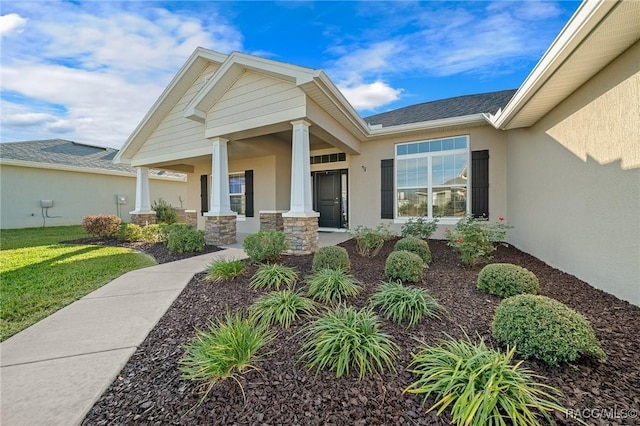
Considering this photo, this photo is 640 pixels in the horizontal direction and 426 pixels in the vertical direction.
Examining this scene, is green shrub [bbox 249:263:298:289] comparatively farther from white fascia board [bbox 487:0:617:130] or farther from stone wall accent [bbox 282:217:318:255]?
white fascia board [bbox 487:0:617:130]

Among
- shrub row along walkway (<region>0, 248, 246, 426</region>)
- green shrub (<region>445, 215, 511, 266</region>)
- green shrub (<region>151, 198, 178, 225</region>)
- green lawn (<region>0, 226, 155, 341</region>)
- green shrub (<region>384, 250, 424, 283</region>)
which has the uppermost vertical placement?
green shrub (<region>151, 198, 178, 225</region>)

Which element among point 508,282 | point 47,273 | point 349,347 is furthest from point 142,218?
point 508,282

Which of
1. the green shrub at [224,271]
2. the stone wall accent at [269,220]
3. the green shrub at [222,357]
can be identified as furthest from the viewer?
the stone wall accent at [269,220]

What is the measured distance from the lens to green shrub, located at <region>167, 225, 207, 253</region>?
20.8ft

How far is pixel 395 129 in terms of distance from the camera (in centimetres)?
743

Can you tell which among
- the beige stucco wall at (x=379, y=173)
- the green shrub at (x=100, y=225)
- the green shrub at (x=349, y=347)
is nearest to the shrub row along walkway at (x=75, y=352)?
the green shrub at (x=349, y=347)

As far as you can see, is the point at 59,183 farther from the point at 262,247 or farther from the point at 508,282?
the point at 508,282

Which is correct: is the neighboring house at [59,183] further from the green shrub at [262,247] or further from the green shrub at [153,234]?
the green shrub at [262,247]

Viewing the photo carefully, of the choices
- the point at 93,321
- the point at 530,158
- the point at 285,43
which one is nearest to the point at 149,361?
the point at 93,321

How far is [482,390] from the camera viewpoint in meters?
1.52

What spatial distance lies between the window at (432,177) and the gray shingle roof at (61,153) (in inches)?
563

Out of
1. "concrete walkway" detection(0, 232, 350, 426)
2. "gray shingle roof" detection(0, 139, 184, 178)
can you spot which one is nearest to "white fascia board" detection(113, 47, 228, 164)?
"gray shingle roof" detection(0, 139, 184, 178)

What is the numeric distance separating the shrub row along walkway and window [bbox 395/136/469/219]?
6397 millimetres

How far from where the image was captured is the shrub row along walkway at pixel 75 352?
1.65 m
